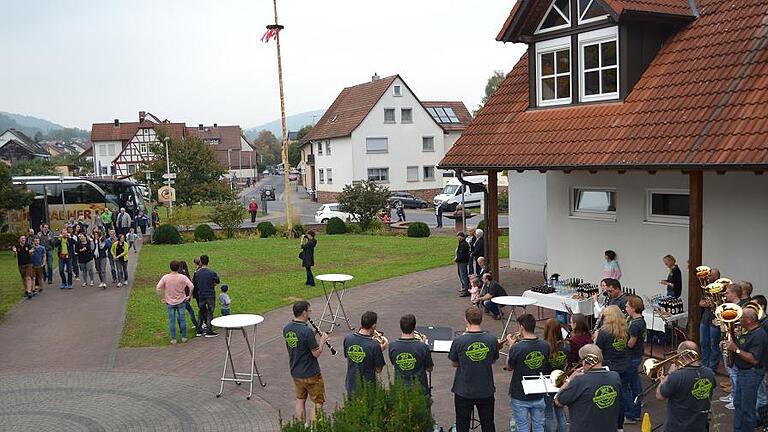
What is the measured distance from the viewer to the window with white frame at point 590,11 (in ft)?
46.5

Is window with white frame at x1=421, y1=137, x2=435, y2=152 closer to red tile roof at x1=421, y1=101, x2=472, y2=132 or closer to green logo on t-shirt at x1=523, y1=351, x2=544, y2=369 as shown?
red tile roof at x1=421, y1=101, x2=472, y2=132

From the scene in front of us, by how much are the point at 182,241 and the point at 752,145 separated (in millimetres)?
25788

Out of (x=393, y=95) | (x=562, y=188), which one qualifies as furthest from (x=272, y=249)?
(x=393, y=95)

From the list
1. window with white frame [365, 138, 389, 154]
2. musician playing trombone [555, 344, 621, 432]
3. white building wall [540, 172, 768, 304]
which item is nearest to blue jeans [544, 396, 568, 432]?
musician playing trombone [555, 344, 621, 432]

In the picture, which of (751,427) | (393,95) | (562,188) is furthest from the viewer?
(393,95)

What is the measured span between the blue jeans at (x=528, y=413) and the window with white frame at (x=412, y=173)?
164 feet

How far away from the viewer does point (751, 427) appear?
26.7 ft

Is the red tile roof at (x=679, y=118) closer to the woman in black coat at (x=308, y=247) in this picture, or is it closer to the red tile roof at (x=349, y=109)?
the woman in black coat at (x=308, y=247)

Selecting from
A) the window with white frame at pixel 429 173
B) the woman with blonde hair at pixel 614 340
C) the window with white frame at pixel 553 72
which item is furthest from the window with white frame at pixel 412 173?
the woman with blonde hair at pixel 614 340

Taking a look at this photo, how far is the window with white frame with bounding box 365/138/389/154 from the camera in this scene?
55.3 metres

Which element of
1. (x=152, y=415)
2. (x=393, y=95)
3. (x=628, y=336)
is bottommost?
(x=152, y=415)

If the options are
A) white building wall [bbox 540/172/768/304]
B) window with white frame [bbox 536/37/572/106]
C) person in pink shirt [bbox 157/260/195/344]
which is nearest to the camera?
white building wall [bbox 540/172/768/304]

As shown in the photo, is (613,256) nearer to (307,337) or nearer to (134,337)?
(307,337)

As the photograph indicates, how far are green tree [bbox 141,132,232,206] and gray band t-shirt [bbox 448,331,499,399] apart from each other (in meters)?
39.1
